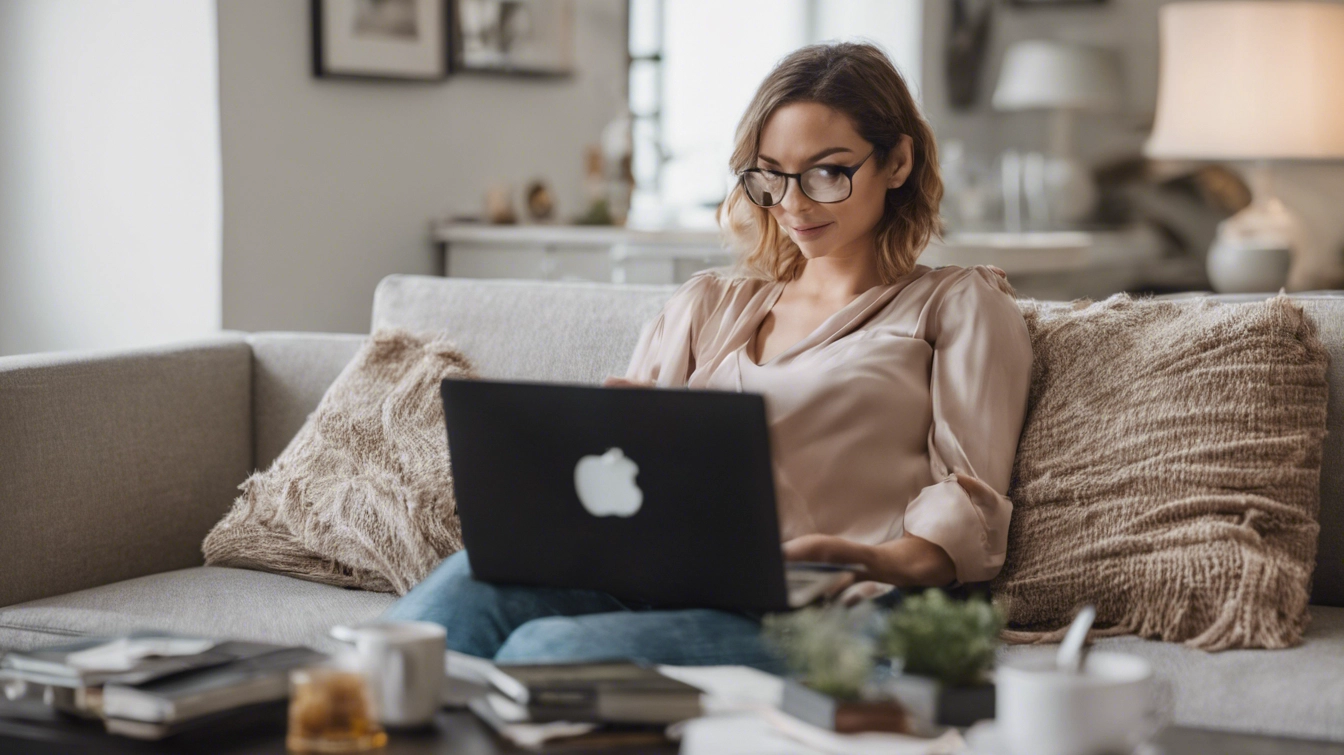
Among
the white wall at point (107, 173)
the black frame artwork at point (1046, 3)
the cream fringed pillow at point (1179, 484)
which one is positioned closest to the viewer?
the cream fringed pillow at point (1179, 484)

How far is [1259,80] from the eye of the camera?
120 inches

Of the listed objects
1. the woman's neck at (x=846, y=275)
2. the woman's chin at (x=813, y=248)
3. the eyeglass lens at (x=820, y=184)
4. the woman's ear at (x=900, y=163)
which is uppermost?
the woman's ear at (x=900, y=163)

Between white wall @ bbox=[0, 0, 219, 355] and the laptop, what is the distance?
2.10 meters

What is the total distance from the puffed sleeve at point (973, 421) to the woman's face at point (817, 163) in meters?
0.15

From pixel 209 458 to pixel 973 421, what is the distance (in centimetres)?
125

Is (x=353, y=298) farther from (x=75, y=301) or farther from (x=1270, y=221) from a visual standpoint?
(x=1270, y=221)

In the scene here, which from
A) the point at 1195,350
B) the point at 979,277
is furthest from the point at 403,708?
the point at 1195,350

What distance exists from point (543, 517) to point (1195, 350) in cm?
84

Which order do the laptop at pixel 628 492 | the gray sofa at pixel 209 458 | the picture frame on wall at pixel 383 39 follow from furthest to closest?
1. the picture frame on wall at pixel 383 39
2. the gray sofa at pixel 209 458
3. the laptop at pixel 628 492

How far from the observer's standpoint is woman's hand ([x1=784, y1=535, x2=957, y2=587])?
1467 mm

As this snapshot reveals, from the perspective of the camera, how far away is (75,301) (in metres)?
3.45

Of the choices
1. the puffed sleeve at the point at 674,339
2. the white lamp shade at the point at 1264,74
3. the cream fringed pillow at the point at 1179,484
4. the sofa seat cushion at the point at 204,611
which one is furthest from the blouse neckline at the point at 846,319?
the white lamp shade at the point at 1264,74

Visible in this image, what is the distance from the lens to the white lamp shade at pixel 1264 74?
3.03 m

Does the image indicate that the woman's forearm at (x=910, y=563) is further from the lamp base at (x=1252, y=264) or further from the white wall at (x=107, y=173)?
the white wall at (x=107, y=173)
